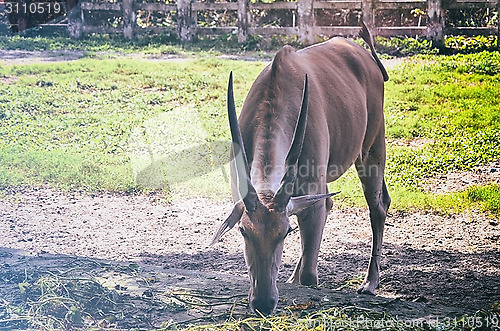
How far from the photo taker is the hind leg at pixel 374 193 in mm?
5191

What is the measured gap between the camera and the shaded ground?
428 centimetres

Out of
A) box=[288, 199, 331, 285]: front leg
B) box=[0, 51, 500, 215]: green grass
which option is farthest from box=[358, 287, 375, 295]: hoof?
box=[0, 51, 500, 215]: green grass

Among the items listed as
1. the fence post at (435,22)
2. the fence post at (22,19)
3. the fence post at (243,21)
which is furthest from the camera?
the fence post at (22,19)

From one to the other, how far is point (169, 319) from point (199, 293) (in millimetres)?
428

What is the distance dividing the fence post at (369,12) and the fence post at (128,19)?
160 inches

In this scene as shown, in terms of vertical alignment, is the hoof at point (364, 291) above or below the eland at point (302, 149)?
below

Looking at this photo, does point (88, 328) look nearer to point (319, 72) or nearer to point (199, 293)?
point (199, 293)

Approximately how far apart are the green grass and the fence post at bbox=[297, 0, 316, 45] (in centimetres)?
131

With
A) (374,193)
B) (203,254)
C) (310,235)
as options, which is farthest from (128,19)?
(310,235)

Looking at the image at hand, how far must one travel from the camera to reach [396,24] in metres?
11.8

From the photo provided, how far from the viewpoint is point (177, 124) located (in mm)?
9336

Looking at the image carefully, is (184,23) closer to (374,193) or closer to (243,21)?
(243,21)

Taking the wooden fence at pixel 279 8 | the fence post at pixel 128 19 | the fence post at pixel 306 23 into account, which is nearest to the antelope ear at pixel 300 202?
the wooden fence at pixel 279 8

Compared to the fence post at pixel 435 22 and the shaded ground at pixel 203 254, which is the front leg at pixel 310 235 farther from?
the fence post at pixel 435 22
